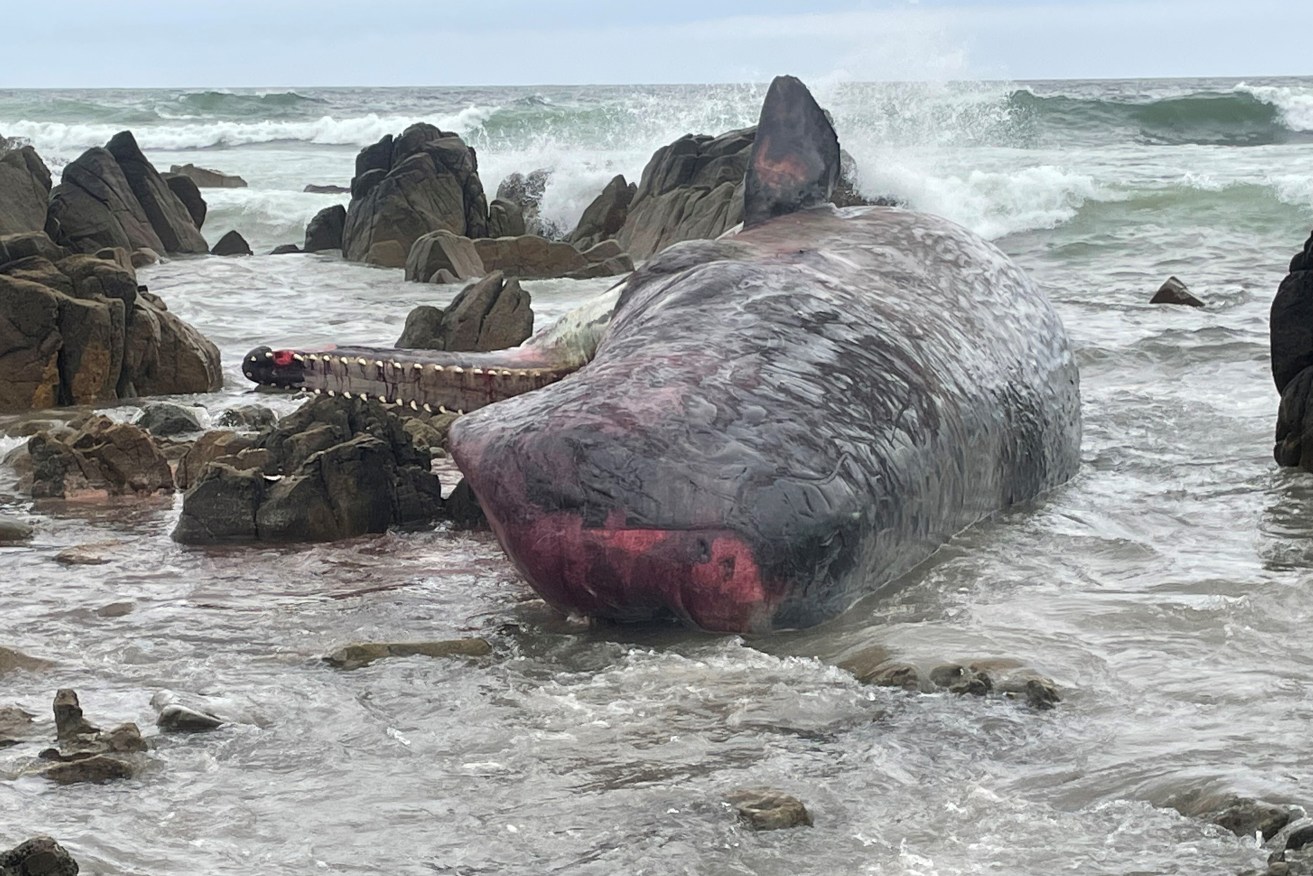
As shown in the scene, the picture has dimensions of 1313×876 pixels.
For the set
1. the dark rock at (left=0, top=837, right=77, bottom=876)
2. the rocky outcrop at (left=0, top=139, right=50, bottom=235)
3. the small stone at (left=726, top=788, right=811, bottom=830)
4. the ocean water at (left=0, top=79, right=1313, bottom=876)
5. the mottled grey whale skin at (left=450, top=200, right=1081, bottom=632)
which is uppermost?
the rocky outcrop at (left=0, top=139, right=50, bottom=235)

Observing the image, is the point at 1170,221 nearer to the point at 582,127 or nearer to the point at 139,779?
the point at 139,779

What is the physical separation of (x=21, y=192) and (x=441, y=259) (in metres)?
4.28

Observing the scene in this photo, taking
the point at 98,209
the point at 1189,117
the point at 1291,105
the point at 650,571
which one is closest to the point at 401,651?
the point at 650,571

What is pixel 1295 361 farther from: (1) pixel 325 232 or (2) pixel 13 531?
(1) pixel 325 232

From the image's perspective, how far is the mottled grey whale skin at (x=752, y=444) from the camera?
479 centimetres

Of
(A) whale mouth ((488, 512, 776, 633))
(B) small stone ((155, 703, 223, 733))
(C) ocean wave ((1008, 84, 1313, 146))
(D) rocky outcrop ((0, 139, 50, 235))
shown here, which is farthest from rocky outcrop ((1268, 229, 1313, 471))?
(C) ocean wave ((1008, 84, 1313, 146))

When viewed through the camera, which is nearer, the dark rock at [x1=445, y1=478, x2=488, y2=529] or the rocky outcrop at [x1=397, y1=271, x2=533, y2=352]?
the dark rock at [x1=445, y1=478, x2=488, y2=529]

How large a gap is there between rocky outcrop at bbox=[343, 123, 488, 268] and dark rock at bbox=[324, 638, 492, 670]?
14.5 m

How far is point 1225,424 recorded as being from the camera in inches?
330

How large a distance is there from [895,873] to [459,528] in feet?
11.6

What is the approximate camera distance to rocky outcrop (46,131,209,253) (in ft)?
61.0

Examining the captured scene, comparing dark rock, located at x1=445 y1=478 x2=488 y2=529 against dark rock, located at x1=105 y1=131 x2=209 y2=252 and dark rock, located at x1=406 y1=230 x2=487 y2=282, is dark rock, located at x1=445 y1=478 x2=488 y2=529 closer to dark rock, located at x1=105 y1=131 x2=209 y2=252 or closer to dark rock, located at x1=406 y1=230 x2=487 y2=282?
dark rock, located at x1=406 y1=230 x2=487 y2=282

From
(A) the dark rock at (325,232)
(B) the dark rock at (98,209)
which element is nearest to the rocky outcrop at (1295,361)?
(B) the dark rock at (98,209)

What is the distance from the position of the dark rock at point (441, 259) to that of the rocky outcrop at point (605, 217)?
4057 mm
